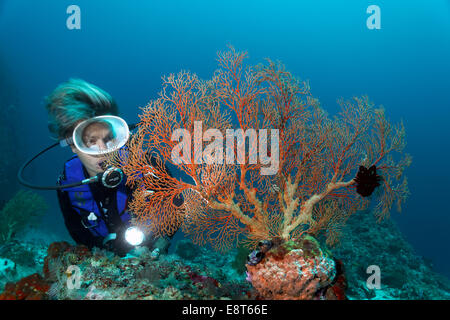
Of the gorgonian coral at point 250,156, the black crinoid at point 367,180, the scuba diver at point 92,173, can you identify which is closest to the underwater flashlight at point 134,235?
the scuba diver at point 92,173

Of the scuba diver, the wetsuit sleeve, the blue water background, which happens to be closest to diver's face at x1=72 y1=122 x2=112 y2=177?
the scuba diver

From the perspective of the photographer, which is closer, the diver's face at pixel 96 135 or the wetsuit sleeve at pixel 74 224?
the diver's face at pixel 96 135

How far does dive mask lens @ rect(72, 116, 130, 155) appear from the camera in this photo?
11.3ft

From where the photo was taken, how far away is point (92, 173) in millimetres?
4148

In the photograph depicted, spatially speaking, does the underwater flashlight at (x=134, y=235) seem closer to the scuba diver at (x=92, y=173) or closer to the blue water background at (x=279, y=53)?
the scuba diver at (x=92, y=173)

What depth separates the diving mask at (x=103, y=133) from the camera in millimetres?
3455

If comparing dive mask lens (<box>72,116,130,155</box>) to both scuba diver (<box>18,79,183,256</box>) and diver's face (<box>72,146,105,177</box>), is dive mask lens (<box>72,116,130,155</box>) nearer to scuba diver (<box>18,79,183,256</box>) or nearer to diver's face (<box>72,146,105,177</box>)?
scuba diver (<box>18,79,183,256</box>)

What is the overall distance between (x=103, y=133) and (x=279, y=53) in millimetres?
97605

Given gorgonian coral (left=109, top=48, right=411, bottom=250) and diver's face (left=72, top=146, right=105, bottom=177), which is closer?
gorgonian coral (left=109, top=48, right=411, bottom=250)

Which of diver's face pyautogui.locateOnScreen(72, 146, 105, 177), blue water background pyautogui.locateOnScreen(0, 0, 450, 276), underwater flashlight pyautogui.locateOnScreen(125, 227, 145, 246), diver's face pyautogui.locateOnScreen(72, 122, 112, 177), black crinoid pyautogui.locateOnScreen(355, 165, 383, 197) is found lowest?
underwater flashlight pyautogui.locateOnScreen(125, 227, 145, 246)

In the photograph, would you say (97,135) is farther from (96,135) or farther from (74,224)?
(74,224)

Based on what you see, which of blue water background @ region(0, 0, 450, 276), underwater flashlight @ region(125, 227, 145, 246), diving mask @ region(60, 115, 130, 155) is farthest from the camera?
blue water background @ region(0, 0, 450, 276)

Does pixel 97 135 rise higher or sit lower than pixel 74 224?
higher

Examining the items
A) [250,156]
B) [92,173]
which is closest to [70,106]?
[92,173]
